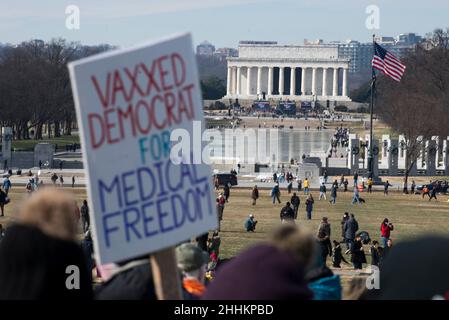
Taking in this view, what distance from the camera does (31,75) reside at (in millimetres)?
87625

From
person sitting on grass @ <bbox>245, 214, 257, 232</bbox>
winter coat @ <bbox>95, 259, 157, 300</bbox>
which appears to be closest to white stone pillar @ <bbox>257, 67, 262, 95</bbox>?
person sitting on grass @ <bbox>245, 214, 257, 232</bbox>

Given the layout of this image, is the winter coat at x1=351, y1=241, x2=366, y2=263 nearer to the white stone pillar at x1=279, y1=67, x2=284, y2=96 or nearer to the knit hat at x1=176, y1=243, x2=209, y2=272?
the knit hat at x1=176, y1=243, x2=209, y2=272

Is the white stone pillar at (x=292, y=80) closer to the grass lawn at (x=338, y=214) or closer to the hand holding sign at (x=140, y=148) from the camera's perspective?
the grass lawn at (x=338, y=214)

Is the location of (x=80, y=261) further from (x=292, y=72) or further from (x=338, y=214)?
(x=292, y=72)

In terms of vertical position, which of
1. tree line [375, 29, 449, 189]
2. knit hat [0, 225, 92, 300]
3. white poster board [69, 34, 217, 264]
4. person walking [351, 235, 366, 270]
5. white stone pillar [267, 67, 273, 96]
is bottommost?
person walking [351, 235, 366, 270]

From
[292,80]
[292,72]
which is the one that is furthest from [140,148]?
[292,72]

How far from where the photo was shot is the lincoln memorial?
190 metres

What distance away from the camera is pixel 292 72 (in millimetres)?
190375

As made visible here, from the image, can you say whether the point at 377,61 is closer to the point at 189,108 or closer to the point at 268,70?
the point at 189,108

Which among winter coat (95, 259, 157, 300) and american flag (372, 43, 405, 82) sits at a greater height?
american flag (372, 43, 405, 82)

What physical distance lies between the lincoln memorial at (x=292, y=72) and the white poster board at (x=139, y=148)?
18470cm

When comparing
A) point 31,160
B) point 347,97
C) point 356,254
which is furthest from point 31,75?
point 347,97

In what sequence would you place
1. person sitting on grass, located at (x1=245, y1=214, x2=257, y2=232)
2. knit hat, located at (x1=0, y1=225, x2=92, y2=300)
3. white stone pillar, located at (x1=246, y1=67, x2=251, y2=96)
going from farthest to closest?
white stone pillar, located at (x1=246, y1=67, x2=251, y2=96), person sitting on grass, located at (x1=245, y1=214, x2=257, y2=232), knit hat, located at (x1=0, y1=225, x2=92, y2=300)

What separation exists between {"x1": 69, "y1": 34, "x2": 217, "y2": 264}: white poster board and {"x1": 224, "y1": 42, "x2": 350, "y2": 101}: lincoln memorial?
606 feet
